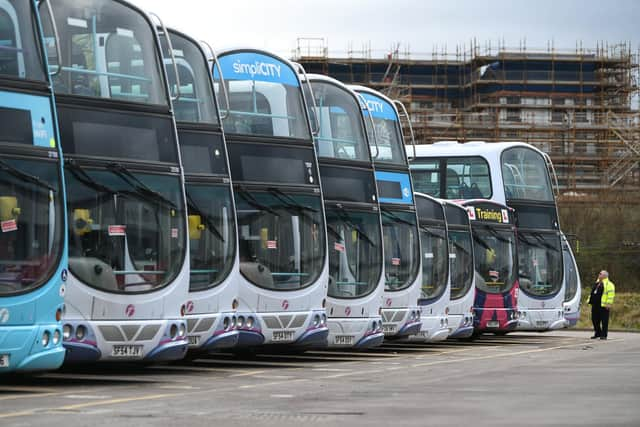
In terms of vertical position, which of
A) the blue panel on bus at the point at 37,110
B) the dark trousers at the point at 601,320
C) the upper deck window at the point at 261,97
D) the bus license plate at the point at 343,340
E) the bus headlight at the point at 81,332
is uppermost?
the upper deck window at the point at 261,97

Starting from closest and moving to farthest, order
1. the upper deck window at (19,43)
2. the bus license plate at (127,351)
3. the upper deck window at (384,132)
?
→ 1. the upper deck window at (19,43)
2. the bus license plate at (127,351)
3. the upper deck window at (384,132)

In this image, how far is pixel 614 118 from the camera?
88562 millimetres

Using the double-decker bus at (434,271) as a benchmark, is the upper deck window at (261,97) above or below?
above

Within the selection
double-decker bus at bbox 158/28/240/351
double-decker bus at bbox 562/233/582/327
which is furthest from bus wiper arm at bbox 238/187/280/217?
double-decker bus at bbox 562/233/582/327

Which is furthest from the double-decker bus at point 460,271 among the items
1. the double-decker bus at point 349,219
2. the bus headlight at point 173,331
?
the bus headlight at point 173,331

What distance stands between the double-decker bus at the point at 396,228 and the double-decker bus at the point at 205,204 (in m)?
6.08

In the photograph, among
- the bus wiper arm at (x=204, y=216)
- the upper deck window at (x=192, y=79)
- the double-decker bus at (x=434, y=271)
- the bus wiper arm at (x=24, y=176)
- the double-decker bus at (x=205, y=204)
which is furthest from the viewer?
the double-decker bus at (x=434, y=271)

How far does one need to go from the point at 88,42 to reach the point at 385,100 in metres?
10.5

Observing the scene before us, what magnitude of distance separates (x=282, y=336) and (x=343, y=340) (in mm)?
2198

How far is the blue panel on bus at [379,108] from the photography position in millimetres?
25859

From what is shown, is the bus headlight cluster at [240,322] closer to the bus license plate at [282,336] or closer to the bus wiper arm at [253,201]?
the bus license plate at [282,336]

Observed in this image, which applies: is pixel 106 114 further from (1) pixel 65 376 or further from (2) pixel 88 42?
(1) pixel 65 376

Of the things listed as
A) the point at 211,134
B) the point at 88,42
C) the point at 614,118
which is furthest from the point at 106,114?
the point at 614,118

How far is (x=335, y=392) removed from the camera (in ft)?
47.4
